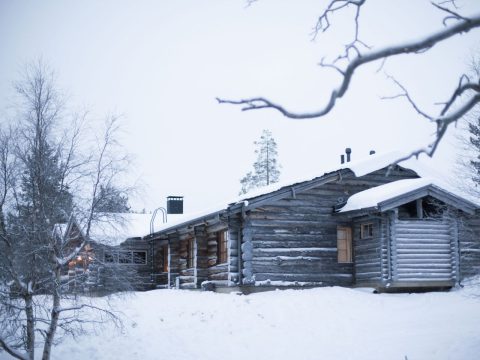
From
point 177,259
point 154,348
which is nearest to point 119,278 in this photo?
point 154,348

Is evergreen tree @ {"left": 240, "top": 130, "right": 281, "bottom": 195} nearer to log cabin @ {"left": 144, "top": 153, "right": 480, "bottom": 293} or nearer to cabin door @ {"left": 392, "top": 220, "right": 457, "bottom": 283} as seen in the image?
log cabin @ {"left": 144, "top": 153, "right": 480, "bottom": 293}

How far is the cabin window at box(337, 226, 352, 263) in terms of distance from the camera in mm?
23281

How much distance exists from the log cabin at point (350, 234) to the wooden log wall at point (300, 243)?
38 millimetres

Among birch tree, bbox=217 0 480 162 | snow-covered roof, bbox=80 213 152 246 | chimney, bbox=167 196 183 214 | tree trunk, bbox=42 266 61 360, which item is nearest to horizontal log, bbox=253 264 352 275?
snow-covered roof, bbox=80 213 152 246

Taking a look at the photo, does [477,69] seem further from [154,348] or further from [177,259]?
[177,259]

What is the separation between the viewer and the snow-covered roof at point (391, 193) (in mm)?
20828

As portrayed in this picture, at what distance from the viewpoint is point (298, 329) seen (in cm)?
1670

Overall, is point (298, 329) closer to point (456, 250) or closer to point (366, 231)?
point (366, 231)

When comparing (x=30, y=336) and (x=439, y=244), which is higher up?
(x=439, y=244)

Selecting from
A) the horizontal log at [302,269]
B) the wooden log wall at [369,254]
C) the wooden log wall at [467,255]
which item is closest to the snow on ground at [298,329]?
the wooden log wall at [369,254]

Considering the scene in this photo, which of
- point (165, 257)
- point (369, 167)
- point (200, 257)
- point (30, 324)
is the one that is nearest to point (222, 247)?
point (200, 257)

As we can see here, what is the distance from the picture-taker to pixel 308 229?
22.8 m

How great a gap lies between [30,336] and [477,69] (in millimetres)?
13045

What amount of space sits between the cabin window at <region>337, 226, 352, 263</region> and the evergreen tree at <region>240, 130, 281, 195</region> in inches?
1238
